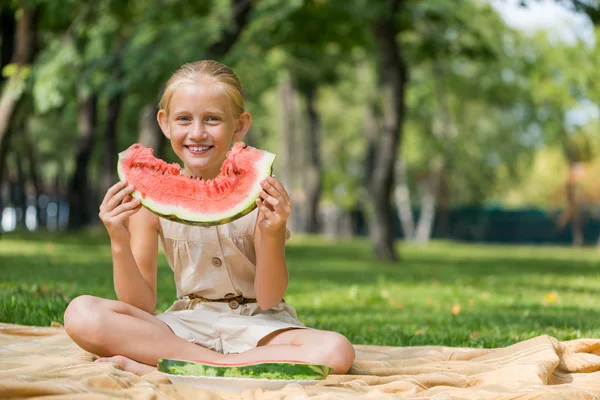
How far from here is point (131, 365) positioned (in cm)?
349

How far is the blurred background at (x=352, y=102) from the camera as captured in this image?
13.1 m

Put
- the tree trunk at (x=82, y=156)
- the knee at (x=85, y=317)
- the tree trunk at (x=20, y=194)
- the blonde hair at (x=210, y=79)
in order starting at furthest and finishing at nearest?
the tree trunk at (x=20, y=194) < the tree trunk at (x=82, y=156) < the blonde hair at (x=210, y=79) < the knee at (x=85, y=317)

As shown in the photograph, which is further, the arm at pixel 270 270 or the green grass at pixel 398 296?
the green grass at pixel 398 296

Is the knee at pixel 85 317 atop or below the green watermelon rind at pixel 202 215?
below

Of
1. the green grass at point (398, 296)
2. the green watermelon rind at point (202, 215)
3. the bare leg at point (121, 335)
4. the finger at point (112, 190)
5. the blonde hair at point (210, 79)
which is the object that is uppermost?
the blonde hair at point (210, 79)

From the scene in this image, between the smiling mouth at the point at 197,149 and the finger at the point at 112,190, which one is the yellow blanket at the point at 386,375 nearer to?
the finger at the point at 112,190

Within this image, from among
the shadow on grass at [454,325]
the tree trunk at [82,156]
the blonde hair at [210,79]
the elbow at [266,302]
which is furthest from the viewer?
the tree trunk at [82,156]

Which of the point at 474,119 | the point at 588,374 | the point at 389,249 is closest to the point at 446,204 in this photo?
the point at 474,119

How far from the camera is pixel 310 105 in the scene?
27875 millimetres

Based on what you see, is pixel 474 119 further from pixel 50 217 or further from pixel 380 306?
pixel 380 306

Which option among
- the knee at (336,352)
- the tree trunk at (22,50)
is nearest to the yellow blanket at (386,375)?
the knee at (336,352)

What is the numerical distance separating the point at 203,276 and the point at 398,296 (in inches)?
187

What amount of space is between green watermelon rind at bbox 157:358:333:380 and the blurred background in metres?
7.10

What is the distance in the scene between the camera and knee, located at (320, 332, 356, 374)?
11.6ft
